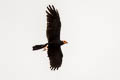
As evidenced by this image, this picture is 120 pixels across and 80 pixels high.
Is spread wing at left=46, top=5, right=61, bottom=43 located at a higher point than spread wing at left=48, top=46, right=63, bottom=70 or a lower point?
higher

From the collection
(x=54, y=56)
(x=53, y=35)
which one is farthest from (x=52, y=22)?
(x=54, y=56)

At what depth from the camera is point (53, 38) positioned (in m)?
28.3

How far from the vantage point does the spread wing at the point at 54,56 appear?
92.6 feet

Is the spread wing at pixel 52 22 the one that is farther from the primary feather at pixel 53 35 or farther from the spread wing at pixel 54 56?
the spread wing at pixel 54 56

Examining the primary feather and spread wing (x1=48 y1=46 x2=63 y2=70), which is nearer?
the primary feather

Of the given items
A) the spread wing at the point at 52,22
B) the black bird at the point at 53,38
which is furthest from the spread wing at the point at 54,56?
the spread wing at the point at 52,22

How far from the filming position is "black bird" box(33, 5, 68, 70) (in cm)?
2784

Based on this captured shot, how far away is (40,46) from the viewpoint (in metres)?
27.6

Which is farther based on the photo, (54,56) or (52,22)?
(54,56)

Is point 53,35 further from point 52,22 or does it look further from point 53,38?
point 52,22

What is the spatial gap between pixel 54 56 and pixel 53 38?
2.98 feet

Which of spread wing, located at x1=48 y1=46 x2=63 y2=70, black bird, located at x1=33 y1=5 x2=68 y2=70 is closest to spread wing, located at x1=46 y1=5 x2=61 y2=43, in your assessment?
black bird, located at x1=33 y1=5 x2=68 y2=70

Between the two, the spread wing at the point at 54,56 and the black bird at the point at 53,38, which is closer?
the black bird at the point at 53,38

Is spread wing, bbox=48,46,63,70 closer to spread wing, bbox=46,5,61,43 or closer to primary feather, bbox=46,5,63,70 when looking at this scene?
primary feather, bbox=46,5,63,70
